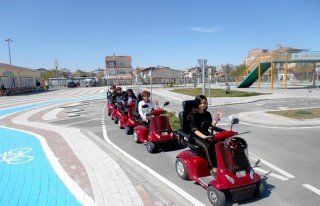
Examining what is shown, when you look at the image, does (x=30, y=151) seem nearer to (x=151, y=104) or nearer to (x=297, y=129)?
(x=151, y=104)

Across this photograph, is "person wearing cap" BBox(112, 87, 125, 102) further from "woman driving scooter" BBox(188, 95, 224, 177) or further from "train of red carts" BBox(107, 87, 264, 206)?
"woman driving scooter" BBox(188, 95, 224, 177)

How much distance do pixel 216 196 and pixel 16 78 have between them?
43.1 m

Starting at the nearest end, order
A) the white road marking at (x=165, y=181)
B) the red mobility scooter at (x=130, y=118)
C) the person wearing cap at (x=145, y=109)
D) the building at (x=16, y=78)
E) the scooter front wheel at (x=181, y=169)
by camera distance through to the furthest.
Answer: the white road marking at (x=165, y=181) → the scooter front wheel at (x=181, y=169) → the person wearing cap at (x=145, y=109) → the red mobility scooter at (x=130, y=118) → the building at (x=16, y=78)

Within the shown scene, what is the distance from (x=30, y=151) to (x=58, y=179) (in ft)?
8.70

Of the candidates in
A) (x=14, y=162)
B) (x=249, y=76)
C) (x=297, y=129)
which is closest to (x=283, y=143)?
(x=297, y=129)

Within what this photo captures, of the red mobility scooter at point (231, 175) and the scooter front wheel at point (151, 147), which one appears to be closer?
the red mobility scooter at point (231, 175)

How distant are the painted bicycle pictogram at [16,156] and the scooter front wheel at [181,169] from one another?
3950mm

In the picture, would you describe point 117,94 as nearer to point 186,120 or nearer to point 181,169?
point 186,120

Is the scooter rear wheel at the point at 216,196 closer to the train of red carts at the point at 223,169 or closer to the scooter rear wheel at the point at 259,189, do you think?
the train of red carts at the point at 223,169

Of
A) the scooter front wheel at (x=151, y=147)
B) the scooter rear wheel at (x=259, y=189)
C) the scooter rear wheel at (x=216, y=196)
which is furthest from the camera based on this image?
the scooter front wheel at (x=151, y=147)

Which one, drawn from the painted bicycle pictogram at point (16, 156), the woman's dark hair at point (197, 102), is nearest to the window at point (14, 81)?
the painted bicycle pictogram at point (16, 156)

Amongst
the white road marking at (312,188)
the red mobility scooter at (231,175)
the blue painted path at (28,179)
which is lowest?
the blue painted path at (28,179)

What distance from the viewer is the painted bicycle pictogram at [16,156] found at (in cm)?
638

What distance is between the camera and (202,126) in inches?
188
